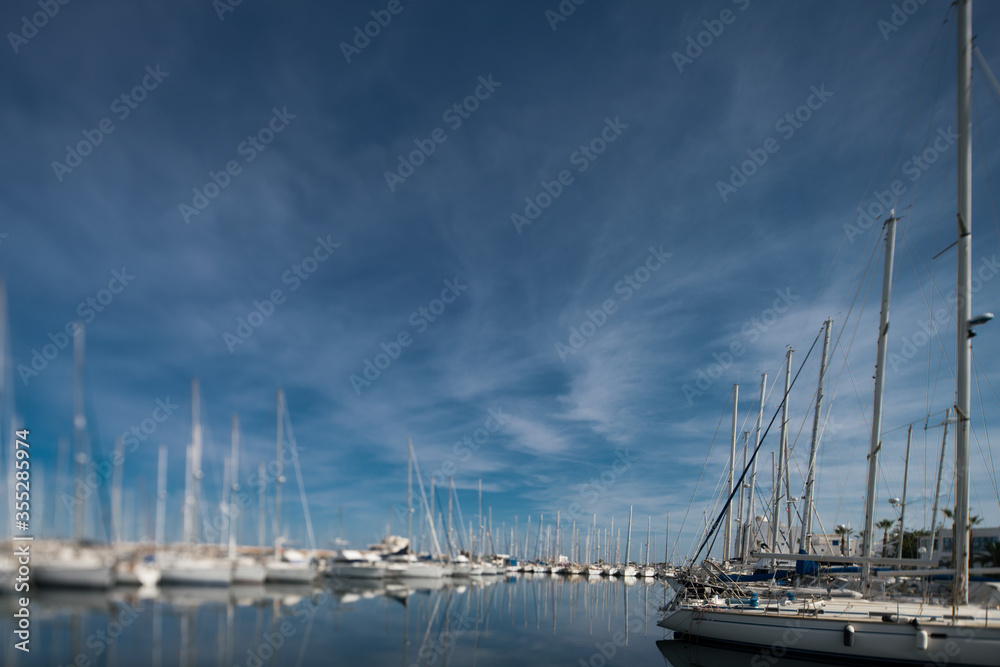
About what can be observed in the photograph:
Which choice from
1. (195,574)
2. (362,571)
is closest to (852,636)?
(195,574)

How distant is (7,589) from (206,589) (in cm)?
1663

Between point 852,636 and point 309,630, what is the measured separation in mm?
25614

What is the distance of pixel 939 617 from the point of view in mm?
20422

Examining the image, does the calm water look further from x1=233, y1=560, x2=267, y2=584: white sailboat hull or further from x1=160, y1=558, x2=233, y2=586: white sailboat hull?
x1=233, y1=560, x2=267, y2=584: white sailboat hull

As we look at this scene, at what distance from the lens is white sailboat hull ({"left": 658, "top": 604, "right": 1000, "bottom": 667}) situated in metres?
19.3

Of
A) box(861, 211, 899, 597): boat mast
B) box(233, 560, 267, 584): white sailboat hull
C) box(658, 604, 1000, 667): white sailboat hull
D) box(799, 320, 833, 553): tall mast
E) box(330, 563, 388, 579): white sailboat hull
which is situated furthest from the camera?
box(330, 563, 388, 579): white sailboat hull

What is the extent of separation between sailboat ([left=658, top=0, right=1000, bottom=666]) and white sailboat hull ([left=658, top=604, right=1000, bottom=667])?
1.1 inches

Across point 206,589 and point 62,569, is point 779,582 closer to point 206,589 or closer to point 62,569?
point 206,589

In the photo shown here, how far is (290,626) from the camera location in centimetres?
3152

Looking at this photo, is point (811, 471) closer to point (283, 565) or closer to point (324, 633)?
point (324, 633)

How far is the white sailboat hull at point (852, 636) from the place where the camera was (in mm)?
19344

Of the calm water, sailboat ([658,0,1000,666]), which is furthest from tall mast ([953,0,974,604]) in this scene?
the calm water

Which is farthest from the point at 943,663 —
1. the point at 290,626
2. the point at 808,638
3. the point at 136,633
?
the point at 136,633

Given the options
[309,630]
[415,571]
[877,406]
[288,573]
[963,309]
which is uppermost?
[963,309]
